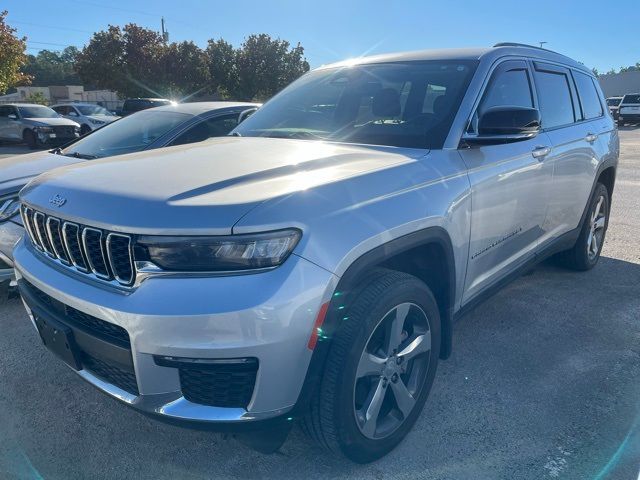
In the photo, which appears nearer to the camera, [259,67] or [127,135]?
[127,135]

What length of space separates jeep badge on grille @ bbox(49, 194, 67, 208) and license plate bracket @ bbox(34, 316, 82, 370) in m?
0.50

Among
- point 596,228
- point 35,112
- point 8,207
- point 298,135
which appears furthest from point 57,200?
point 35,112

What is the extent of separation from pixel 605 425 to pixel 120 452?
243 centimetres

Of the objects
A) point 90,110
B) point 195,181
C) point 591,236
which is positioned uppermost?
point 195,181

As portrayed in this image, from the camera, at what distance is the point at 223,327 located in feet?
5.97

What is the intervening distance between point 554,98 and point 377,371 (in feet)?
9.13

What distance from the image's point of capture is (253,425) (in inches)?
76.9

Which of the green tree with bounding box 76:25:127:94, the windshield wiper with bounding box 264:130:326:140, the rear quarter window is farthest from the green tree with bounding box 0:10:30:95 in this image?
the rear quarter window

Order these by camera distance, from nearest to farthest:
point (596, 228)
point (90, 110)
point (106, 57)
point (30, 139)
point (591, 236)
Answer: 1. point (591, 236)
2. point (596, 228)
3. point (30, 139)
4. point (90, 110)
5. point (106, 57)

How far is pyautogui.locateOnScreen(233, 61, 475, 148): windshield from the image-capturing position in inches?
115

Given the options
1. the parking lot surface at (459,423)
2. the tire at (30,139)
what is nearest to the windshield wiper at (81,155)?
the parking lot surface at (459,423)

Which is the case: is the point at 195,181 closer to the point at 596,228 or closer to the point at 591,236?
the point at 591,236

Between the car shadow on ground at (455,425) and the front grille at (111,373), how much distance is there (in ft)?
1.68

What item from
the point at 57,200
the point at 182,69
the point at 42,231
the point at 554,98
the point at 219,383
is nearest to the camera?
the point at 219,383
